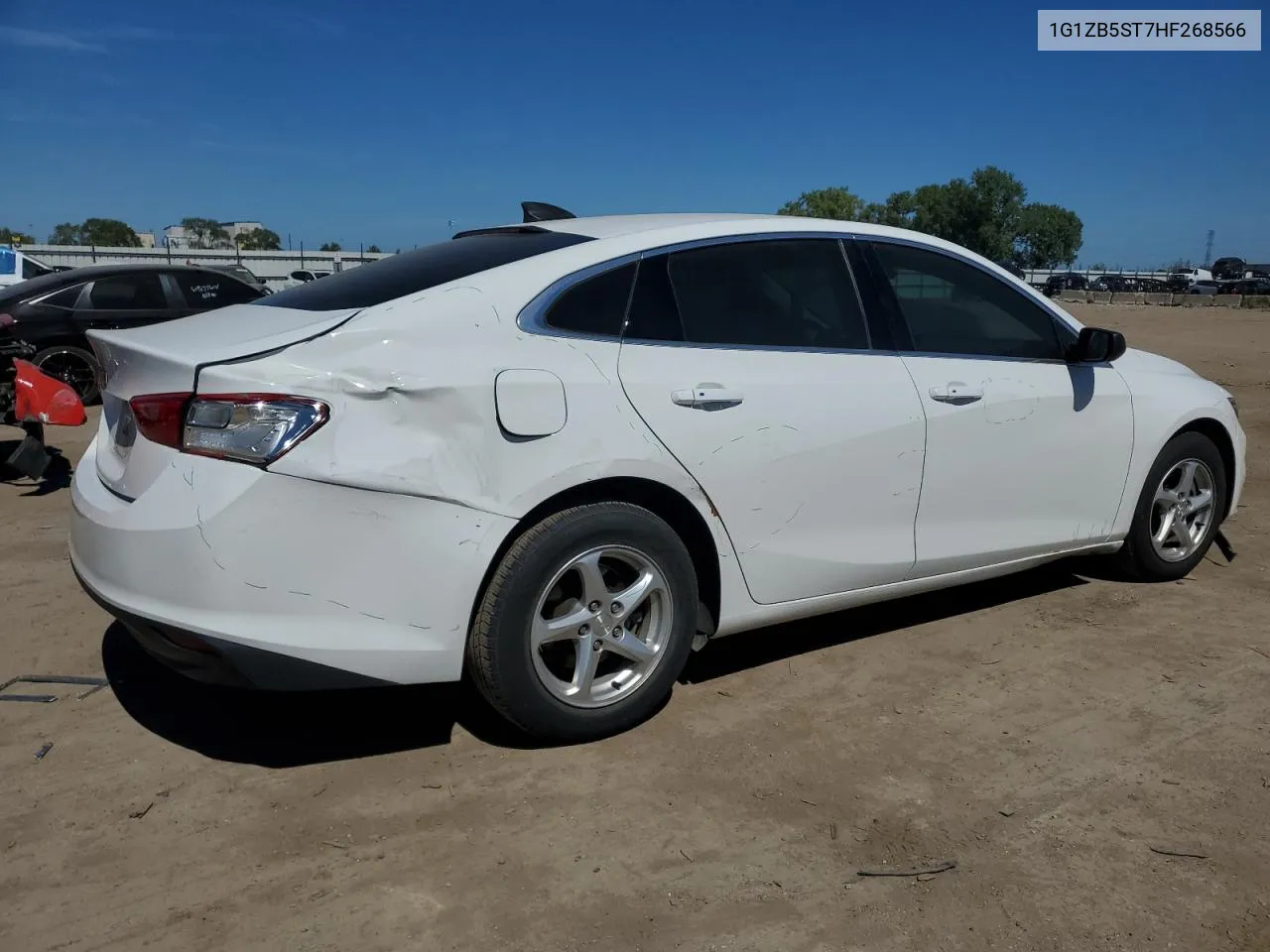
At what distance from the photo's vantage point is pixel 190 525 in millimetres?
2734

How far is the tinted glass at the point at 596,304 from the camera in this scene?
10.6 ft

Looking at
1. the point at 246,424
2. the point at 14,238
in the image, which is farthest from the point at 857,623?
the point at 14,238

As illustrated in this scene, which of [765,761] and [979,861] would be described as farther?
[765,761]

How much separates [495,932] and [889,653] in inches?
87.9

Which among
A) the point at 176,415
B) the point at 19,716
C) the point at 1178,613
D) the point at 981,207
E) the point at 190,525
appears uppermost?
the point at 981,207

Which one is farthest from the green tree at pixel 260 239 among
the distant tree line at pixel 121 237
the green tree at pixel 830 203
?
the green tree at pixel 830 203

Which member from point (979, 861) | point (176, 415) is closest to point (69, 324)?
point (176, 415)

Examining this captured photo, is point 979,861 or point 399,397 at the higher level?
point 399,397

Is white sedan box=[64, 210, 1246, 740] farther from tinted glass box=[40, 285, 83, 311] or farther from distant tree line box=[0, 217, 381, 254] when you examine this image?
distant tree line box=[0, 217, 381, 254]

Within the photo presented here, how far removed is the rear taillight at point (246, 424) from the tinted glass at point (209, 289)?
9212 millimetres

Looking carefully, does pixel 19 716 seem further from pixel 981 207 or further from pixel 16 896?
→ pixel 981 207

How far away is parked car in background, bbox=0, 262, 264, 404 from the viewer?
10383 millimetres

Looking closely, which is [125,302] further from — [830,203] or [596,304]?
[830,203]

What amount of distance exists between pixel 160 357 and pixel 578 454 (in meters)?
1.21
